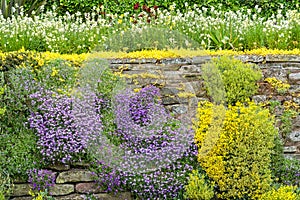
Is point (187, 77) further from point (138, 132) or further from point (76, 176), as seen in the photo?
point (76, 176)

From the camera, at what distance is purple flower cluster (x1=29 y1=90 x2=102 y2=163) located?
18.5 feet

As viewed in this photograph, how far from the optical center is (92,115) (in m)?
5.94

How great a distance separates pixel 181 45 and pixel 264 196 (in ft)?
7.88

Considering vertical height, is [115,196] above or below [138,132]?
below

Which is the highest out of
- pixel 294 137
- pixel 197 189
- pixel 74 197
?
pixel 294 137

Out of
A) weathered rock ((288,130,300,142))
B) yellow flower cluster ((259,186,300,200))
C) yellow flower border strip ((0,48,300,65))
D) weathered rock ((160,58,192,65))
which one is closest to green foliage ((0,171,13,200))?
yellow flower border strip ((0,48,300,65))

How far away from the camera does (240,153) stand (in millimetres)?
5688

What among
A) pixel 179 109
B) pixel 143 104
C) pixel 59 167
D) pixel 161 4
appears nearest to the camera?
pixel 59 167

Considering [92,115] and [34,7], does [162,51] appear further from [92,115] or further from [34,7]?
[34,7]

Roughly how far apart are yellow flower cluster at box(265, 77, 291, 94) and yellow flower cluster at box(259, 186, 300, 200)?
1388mm

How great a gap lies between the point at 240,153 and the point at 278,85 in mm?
1281

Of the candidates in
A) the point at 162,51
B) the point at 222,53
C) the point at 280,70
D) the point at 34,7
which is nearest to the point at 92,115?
the point at 162,51

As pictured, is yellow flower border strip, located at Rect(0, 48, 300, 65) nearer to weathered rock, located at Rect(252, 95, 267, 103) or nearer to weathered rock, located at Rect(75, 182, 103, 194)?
weathered rock, located at Rect(252, 95, 267, 103)

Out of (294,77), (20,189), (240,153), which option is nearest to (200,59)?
(294,77)
